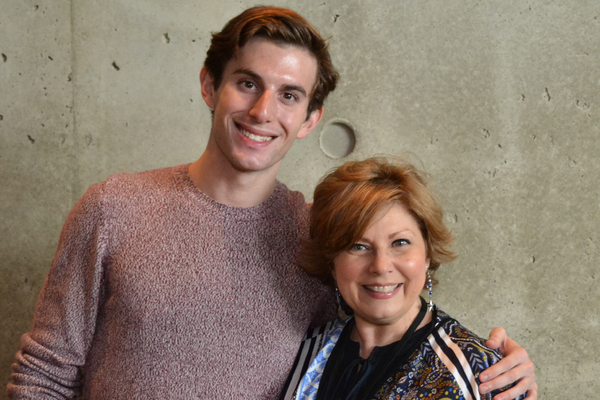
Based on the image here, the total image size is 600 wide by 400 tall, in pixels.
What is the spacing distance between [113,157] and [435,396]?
5.58ft

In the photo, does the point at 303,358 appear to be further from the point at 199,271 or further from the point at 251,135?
the point at 251,135

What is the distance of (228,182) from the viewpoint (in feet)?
5.86

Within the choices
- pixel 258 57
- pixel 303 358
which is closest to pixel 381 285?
pixel 303 358

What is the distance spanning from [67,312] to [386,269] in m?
0.95

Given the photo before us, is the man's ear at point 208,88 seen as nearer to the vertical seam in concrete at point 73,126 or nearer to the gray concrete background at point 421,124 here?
the gray concrete background at point 421,124

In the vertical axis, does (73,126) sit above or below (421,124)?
below

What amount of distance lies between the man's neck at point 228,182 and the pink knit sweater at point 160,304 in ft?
0.10

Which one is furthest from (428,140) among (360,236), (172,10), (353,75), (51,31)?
(51,31)

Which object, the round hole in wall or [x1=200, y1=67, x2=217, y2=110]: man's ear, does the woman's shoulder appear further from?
the round hole in wall

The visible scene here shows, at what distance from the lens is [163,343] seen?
5.48ft

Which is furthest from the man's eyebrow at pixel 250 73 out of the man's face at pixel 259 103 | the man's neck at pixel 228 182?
the man's neck at pixel 228 182

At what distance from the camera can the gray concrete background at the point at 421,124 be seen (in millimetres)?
2451

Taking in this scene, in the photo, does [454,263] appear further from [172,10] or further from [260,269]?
[172,10]

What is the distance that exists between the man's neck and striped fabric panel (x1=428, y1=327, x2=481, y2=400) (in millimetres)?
687
